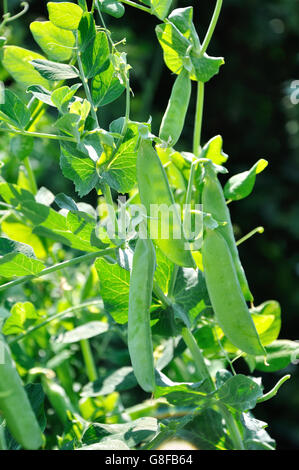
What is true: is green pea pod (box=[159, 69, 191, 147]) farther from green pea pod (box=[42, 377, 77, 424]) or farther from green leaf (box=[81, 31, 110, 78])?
green pea pod (box=[42, 377, 77, 424])

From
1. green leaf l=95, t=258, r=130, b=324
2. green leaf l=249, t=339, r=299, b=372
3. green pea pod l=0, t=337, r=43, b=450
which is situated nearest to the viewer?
green pea pod l=0, t=337, r=43, b=450

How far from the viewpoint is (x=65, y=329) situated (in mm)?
768

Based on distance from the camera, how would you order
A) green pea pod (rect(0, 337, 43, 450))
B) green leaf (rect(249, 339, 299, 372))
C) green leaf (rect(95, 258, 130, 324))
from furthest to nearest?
green leaf (rect(249, 339, 299, 372)) → green leaf (rect(95, 258, 130, 324)) → green pea pod (rect(0, 337, 43, 450))

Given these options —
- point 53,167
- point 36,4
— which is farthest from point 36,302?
point 36,4

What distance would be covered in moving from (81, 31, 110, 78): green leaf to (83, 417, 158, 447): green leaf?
304 millimetres

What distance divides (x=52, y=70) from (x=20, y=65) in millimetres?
56

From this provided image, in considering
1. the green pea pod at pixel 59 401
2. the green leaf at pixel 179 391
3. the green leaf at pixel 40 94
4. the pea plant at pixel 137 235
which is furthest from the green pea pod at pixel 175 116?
the green pea pod at pixel 59 401

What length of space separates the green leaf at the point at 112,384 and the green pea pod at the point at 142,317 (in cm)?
21

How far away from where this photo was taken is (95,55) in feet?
1.67

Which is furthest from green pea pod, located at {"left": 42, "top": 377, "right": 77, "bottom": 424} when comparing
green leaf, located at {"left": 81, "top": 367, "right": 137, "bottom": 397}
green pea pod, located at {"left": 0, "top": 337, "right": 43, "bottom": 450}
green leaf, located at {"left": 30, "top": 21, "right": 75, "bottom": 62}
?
green leaf, located at {"left": 30, "top": 21, "right": 75, "bottom": 62}

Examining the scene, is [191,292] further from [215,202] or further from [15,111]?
[15,111]

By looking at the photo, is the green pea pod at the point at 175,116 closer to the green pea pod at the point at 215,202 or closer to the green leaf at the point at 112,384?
the green pea pod at the point at 215,202


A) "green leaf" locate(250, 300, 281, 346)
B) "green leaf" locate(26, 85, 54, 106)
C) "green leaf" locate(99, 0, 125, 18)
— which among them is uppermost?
"green leaf" locate(99, 0, 125, 18)

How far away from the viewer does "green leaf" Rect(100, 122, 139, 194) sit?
49 cm
